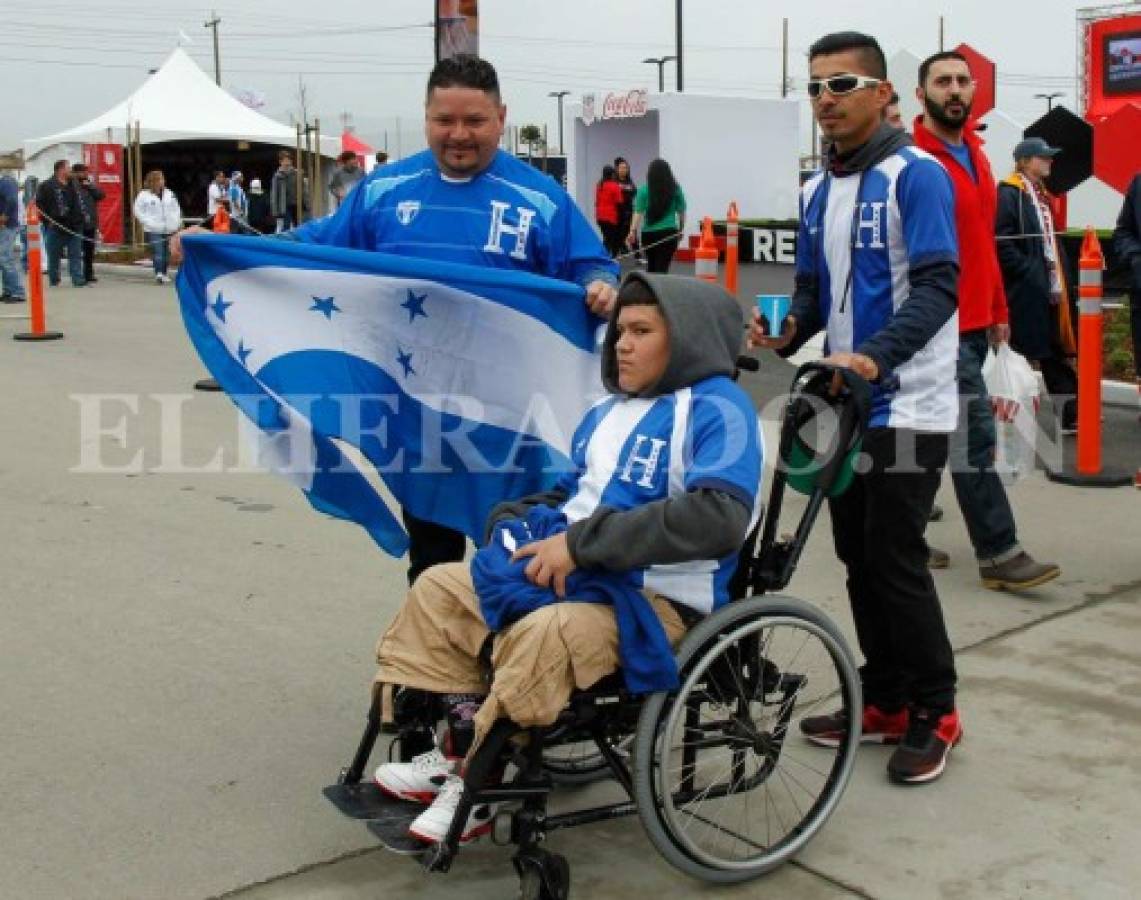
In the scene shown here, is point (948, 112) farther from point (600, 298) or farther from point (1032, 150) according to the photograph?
point (1032, 150)

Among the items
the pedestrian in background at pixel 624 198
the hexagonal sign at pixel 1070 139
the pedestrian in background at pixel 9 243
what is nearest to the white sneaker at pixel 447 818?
the hexagonal sign at pixel 1070 139

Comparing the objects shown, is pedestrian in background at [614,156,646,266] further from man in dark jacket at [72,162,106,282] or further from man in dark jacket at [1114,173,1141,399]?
man in dark jacket at [1114,173,1141,399]

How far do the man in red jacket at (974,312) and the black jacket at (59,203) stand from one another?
16360 millimetres

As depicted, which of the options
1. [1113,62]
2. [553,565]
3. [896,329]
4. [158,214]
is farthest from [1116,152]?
[1113,62]

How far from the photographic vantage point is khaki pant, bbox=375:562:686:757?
9.32 ft

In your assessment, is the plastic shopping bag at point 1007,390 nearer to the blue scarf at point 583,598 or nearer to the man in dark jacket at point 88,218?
the blue scarf at point 583,598

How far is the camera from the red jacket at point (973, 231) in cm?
512

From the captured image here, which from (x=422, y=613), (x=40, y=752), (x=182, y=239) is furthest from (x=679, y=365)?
(x=40, y=752)

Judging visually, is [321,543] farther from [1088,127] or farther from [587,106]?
[587,106]

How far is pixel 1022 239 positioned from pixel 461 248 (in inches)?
181


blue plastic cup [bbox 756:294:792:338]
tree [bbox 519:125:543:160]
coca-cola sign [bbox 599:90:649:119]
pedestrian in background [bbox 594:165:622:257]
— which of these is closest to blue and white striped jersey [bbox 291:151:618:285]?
blue plastic cup [bbox 756:294:792:338]

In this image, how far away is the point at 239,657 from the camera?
15.7 ft

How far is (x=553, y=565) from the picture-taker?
299cm

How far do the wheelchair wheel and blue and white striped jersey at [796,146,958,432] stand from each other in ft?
2.50
